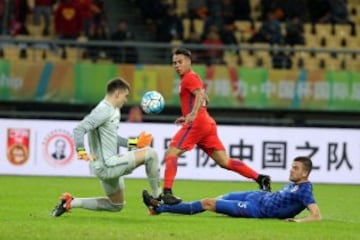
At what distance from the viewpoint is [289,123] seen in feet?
90.2

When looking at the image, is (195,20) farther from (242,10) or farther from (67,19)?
(67,19)

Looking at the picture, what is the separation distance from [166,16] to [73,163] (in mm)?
5847

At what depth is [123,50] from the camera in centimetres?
2777

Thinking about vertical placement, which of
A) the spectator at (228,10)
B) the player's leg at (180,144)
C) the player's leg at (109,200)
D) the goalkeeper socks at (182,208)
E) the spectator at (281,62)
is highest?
the spectator at (228,10)

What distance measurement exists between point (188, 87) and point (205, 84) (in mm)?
11143

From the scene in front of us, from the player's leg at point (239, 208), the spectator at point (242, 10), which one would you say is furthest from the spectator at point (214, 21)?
the player's leg at point (239, 208)

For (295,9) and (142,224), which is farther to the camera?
(295,9)

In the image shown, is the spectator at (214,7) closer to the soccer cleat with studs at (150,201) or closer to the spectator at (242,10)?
the spectator at (242,10)

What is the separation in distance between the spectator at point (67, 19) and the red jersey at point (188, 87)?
1205cm

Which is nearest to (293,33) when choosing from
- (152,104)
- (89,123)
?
(152,104)

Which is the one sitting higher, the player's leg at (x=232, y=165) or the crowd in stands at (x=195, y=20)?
the crowd in stands at (x=195, y=20)

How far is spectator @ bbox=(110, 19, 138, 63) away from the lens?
91.0 feet

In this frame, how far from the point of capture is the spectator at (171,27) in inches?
1137

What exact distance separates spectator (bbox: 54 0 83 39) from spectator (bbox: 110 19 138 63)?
986mm
